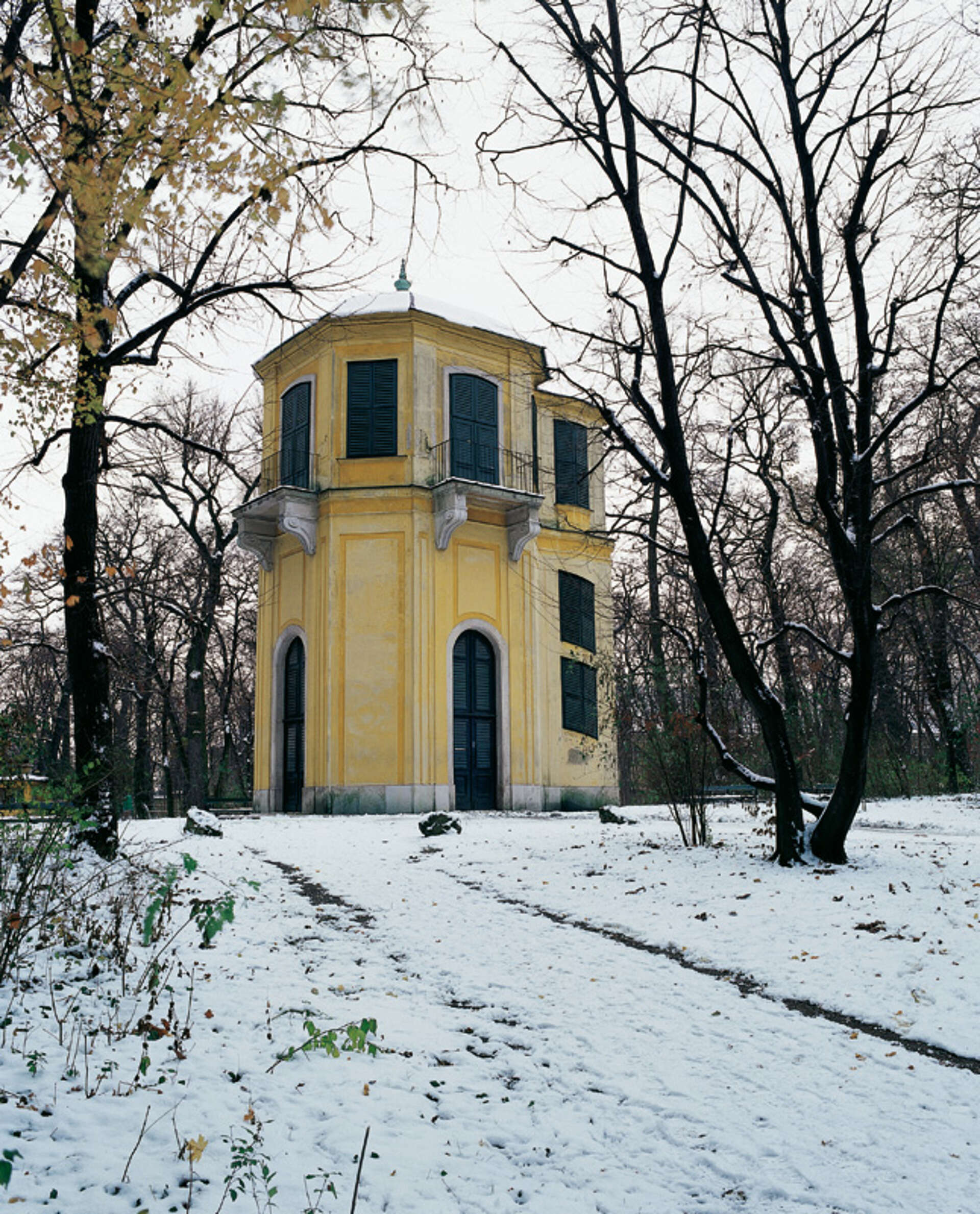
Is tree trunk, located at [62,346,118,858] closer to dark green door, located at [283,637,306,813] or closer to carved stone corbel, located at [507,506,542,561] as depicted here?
dark green door, located at [283,637,306,813]

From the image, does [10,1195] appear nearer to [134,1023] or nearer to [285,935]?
[134,1023]

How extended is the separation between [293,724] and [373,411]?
7247mm

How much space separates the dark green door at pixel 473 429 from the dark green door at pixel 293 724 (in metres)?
5.47

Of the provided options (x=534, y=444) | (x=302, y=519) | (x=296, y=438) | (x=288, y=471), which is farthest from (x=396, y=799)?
(x=534, y=444)

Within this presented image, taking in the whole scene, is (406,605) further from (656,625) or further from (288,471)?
(656,625)

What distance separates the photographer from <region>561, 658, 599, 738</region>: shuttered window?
21953 millimetres

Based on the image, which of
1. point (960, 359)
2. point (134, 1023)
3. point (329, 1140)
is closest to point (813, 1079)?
point (329, 1140)

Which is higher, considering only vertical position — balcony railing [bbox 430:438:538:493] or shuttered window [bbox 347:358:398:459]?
shuttered window [bbox 347:358:398:459]

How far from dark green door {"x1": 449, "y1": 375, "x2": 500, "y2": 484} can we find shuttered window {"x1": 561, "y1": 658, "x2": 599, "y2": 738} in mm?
4756

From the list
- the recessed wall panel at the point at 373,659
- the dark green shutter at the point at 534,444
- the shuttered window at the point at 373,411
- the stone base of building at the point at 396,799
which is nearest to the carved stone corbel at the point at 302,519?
the recessed wall panel at the point at 373,659

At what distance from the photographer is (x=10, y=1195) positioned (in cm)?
273

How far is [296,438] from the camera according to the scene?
854 inches

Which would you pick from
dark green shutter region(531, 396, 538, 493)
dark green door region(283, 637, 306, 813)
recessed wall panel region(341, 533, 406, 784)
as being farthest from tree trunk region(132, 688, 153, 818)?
dark green shutter region(531, 396, 538, 493)

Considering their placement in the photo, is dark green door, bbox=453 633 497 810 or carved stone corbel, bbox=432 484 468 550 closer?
carved stone corbel, bbox=432 484 468 550
